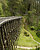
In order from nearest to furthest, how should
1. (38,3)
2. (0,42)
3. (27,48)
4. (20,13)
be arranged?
(0,42)
(27,48)
(38,3)
(20,13)

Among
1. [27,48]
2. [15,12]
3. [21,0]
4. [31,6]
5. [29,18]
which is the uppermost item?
[21,0]

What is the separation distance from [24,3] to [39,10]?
394 centimetres

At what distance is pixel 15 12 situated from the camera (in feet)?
59.7

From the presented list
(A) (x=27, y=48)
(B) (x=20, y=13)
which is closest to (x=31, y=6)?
(B) (x=20, y=13)

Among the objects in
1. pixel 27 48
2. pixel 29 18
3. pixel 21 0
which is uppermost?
pixel 21 0

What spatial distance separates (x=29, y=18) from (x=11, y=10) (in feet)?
15.0

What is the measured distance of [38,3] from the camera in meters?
17.5

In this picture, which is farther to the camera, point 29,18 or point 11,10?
point 11,10

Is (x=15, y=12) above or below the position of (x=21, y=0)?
below

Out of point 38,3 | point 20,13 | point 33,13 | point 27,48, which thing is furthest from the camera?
point 20,13

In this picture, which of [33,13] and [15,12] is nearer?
Answer: [33,13]

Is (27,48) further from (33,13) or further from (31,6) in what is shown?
(31,6)

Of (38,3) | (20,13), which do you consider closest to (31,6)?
(38,3)

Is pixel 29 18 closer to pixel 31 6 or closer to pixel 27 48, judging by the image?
pixel 31 6
